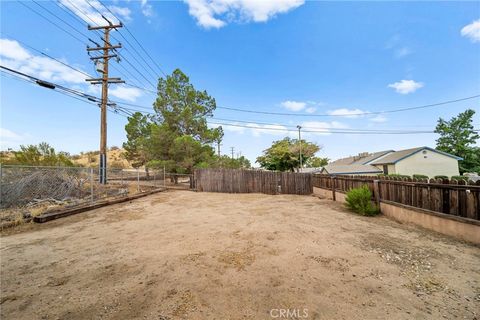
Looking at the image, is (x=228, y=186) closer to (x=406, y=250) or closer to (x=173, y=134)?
(x=173, y=134)

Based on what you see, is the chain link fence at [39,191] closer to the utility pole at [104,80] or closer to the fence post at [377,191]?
the utility pole at [104,80]

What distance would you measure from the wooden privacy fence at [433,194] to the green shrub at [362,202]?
0.32 meters

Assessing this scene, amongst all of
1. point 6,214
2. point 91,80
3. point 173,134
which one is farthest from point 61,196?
point 173,134

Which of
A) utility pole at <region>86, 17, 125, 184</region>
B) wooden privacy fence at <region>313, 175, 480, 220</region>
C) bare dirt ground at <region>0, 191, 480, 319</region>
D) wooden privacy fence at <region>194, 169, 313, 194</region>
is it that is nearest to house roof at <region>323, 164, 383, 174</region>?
wooden privacy fence at <region>194, 169, 313, 194</region>

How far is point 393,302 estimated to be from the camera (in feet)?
6.87

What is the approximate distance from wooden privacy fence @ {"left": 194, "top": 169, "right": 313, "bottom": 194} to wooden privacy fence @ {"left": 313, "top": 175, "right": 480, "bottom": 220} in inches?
264

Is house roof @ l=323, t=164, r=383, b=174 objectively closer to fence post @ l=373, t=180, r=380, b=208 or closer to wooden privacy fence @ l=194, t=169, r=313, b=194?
wooden privacy fence @ l=194, t=169, r=313, b=194

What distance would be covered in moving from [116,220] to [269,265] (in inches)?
204

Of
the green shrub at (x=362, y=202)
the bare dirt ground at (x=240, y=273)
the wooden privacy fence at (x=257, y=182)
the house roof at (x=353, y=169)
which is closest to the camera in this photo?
the bare dirt ground at (x=240, y=273)

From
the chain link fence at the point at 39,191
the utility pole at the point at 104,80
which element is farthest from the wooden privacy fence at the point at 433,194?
the utility pole at the point at 104,80

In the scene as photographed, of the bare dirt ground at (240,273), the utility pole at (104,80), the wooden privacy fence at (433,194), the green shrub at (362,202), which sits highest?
the utility pole at (104,80)

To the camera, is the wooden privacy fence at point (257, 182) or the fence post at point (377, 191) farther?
the wooden privacy fence at point (257, 182)

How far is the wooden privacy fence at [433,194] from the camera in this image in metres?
3.71

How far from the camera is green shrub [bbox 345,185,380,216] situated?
242 inches
